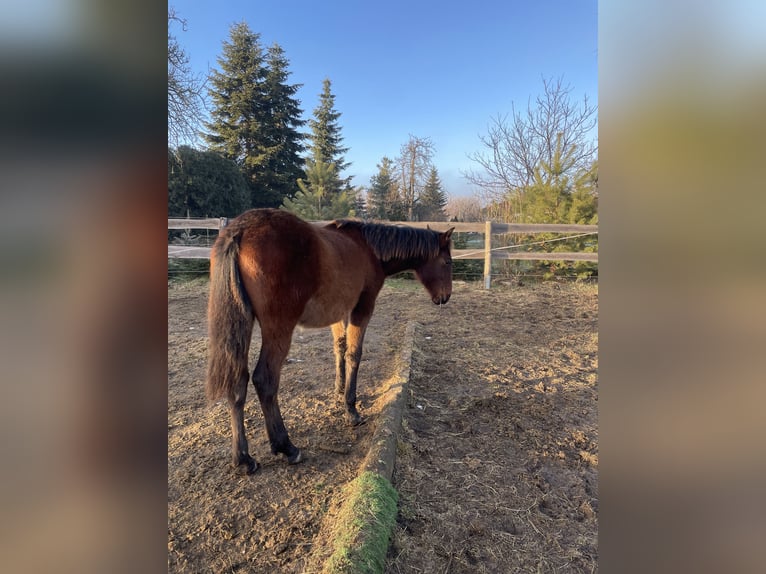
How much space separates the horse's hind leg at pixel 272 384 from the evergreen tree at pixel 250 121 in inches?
556

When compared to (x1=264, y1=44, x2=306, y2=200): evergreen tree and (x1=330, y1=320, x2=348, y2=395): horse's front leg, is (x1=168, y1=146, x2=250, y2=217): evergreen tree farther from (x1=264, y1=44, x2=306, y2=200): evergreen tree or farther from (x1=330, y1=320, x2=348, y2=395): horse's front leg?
(x1=330, y1=320, x2=348, y2=395): horse's front leg

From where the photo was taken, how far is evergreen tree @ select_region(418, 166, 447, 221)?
56.5 ft

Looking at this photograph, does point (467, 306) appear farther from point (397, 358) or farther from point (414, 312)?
point (397, 358)

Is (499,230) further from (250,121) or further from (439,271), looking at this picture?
(250,121)

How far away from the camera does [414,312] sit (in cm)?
701

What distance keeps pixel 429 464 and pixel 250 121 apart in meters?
17.0

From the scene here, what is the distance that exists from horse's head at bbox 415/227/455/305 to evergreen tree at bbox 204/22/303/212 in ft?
42.7

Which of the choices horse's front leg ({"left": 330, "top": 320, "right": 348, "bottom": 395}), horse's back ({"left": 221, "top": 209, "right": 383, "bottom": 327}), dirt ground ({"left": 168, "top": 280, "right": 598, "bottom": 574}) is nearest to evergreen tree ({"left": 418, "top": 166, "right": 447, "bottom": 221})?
dirt ground ({"left": 168, "top": 280, "right": 598, "bottom": 574})

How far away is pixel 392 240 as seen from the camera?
144 inches

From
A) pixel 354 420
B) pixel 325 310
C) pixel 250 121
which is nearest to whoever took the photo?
pixel 325 310

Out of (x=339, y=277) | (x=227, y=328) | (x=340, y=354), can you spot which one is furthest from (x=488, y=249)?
(x=227, y=328)
